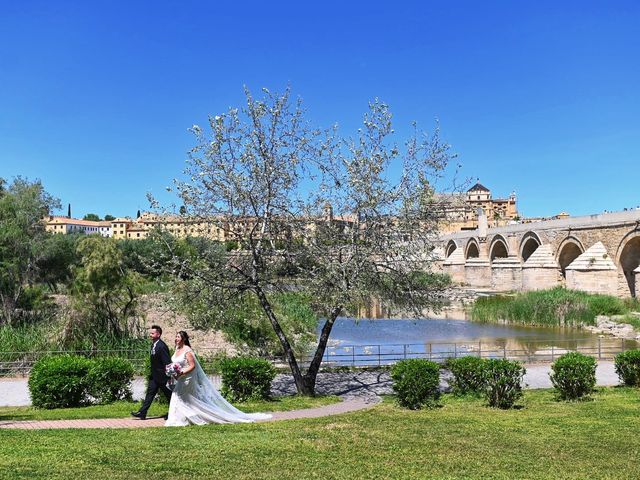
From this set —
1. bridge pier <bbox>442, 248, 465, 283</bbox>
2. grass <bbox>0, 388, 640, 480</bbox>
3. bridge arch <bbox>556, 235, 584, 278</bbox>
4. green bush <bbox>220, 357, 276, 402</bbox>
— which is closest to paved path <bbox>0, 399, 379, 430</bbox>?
grass <bbox>0, 388, 640, 480</bbox>

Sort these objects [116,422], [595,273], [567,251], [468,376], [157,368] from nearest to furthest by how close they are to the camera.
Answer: [116,422] < [157,368] < [468,376] < [595,273] < [567,251]

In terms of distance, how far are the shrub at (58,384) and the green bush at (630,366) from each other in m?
10.3

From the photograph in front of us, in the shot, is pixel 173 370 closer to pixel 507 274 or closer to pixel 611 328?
pixel 611 328

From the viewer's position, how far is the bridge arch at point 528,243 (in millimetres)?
46497

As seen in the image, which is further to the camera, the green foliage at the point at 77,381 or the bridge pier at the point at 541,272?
the bridge pier at the point at 541,272

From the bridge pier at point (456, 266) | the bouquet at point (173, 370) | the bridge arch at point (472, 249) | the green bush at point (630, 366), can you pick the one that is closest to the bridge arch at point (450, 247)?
the bridge arch at point (472, 249)

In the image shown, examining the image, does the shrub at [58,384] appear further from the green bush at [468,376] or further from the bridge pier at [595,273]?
the bridge pier at [595,273]

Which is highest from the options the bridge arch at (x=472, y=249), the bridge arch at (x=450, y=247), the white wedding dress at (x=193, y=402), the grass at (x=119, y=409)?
the bridge arch at (x=450, y=247)

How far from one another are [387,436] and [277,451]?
1534mm

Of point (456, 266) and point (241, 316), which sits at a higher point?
point (456, 266)

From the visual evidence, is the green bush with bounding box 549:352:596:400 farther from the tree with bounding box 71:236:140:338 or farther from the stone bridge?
the stone bridge

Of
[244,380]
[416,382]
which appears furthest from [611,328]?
[244,380]

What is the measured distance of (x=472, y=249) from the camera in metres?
65.1

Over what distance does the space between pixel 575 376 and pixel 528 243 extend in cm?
3946
